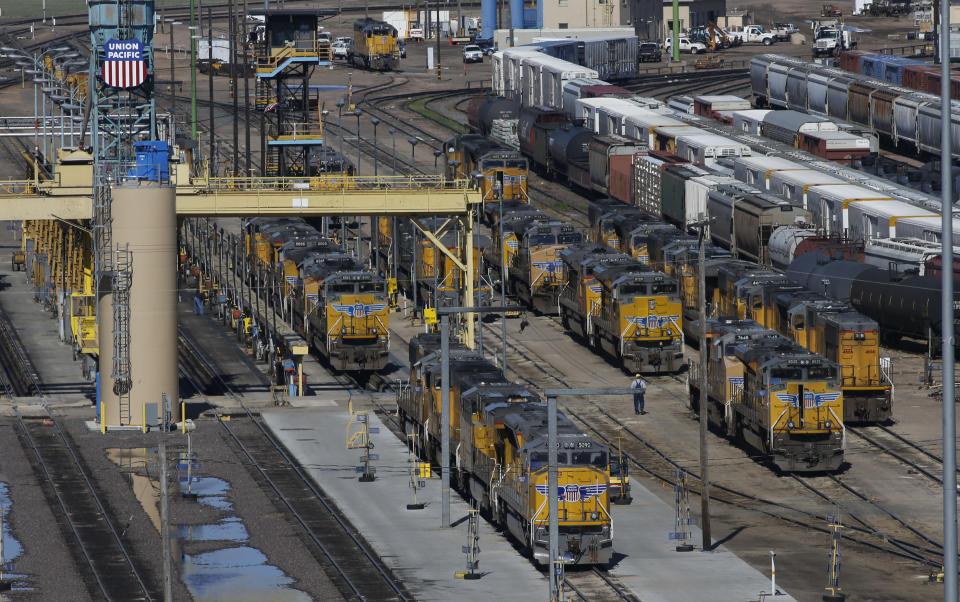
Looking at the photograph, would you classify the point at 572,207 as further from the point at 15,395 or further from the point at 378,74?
the point at 378,74

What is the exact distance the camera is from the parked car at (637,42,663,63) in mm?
181500

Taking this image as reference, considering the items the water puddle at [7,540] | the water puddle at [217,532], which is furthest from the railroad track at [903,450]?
the water puddle at [7,540]

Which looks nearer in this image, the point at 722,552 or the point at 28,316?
the point at 722,552

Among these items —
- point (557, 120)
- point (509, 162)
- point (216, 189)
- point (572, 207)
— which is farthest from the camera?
point (557, 120)

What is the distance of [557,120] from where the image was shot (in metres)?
121

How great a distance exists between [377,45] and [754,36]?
157ft

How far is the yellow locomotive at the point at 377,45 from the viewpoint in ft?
565

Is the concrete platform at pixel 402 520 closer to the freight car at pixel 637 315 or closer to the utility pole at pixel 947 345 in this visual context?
the freight car at pixel 637 315

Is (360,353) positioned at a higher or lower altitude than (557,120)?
lower

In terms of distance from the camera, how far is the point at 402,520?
51.4 m

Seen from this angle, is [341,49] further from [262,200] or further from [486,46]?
[262,200]

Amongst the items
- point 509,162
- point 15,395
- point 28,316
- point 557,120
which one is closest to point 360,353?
point 15,395

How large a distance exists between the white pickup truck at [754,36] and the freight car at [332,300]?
119 m

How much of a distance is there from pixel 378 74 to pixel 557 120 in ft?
176
